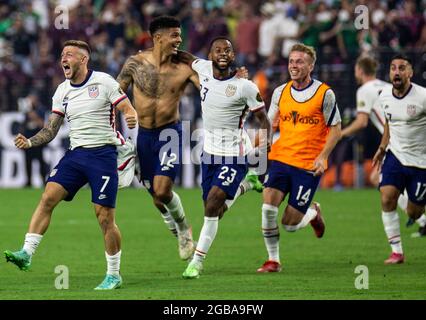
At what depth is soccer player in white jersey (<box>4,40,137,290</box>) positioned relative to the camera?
1173cm

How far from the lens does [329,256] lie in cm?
1502

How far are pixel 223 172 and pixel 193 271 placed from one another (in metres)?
1.19

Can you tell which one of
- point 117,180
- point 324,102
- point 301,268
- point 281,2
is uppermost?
point 281,2

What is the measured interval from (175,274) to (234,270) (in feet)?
2.54

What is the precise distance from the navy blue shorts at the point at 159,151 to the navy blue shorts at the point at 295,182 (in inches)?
46.4

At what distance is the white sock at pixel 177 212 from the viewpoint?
14.2 metres

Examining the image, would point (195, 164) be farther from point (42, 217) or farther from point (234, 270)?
point (42, 217)

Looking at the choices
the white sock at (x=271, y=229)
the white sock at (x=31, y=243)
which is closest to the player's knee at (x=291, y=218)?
the white sock at (x=271, y=229)

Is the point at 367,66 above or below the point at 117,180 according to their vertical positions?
above

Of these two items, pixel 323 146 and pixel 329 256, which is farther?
pixel 329 256

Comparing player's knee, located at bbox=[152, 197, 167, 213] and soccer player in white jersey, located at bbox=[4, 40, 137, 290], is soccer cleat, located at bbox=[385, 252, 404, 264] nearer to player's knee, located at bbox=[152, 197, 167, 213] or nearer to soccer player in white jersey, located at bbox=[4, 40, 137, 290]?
player's knee, located at bbox=[152, 197, 167, 213]

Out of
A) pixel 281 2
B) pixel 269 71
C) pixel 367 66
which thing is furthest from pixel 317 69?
pixel 367 66

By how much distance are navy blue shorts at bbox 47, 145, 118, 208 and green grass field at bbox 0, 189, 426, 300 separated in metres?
0.97

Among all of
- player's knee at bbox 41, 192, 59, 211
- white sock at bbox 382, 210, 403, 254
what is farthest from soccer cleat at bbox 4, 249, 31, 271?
white sock at bbox 382, 210, 403, 254
